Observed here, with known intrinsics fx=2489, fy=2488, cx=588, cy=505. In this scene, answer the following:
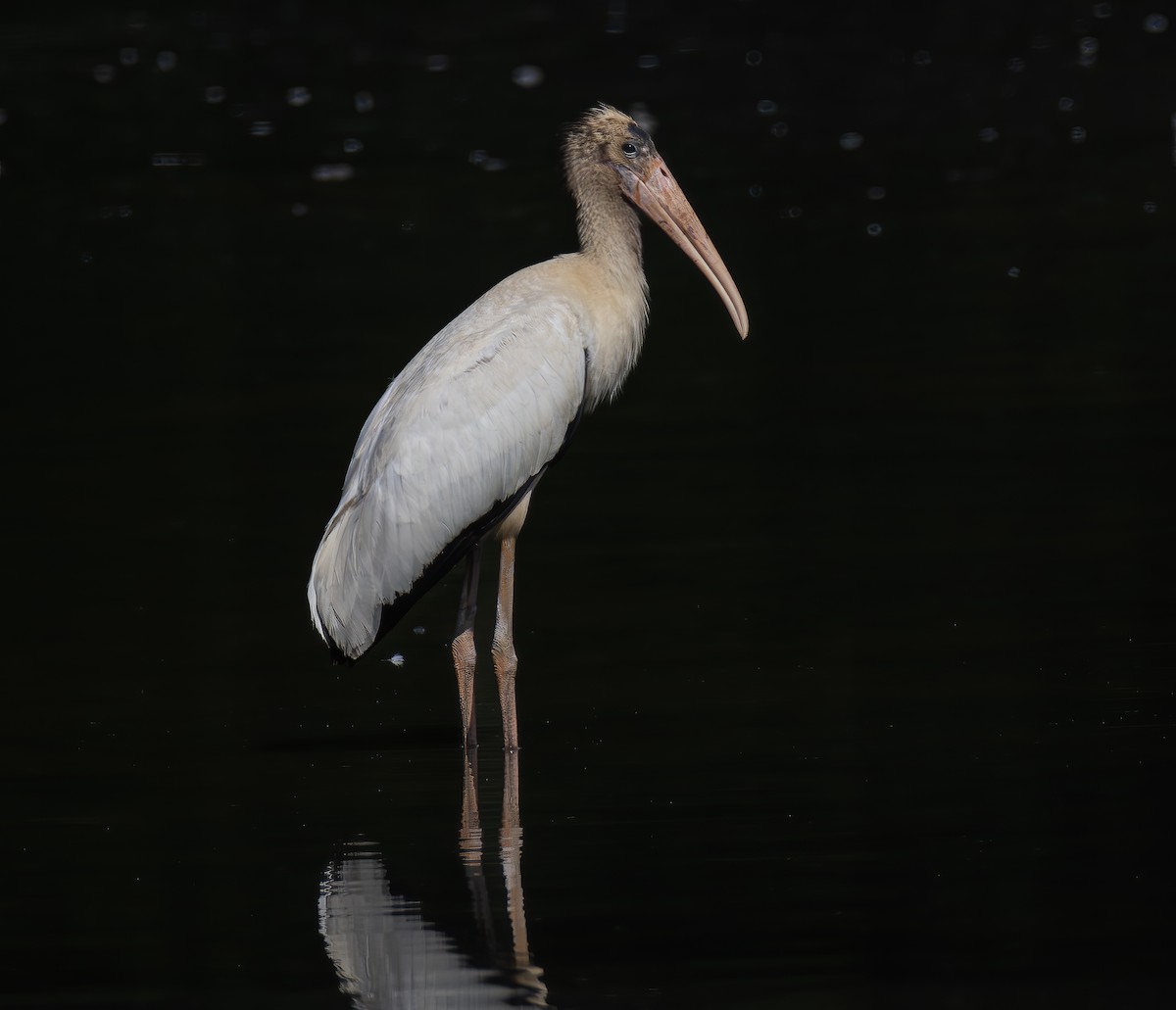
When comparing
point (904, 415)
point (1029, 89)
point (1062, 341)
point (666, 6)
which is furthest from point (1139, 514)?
point (666, 6)

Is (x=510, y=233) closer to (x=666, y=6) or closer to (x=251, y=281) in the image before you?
(x=251, y=281)

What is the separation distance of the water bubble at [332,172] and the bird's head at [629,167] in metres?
12.5

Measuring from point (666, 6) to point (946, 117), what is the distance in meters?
9.53

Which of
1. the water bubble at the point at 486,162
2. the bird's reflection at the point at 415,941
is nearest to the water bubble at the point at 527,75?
the water bubble at the point at 486,162

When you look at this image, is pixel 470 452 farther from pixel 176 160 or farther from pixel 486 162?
pixel 176 160

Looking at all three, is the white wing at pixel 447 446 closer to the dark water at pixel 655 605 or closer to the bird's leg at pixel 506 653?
the bird's leg at pixel 506 653

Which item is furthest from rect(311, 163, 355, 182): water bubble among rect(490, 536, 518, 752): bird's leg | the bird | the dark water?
rect(490, 536, 518, 752): bird's leg

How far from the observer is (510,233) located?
17.8 metres

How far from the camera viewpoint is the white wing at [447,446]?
767 cm

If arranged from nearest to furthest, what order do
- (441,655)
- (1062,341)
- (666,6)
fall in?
(441,655) < (1062,341) < (666,6)

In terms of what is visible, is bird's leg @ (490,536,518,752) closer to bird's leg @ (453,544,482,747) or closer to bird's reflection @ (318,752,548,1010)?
bird's leg @ (453,544,482,747)

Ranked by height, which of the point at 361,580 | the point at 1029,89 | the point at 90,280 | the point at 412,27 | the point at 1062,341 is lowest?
the point at 412,27

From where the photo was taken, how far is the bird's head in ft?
28.1

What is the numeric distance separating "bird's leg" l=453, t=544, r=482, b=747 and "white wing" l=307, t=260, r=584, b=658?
15cm
